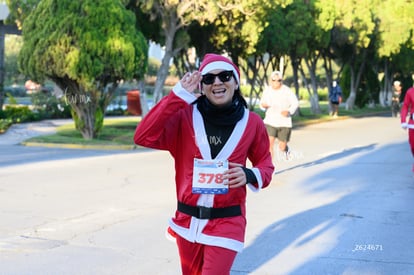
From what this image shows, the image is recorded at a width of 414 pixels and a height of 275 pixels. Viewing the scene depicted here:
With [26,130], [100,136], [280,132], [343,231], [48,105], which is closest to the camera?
[343,231]

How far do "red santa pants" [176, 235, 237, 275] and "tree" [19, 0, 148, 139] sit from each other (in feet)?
48.7

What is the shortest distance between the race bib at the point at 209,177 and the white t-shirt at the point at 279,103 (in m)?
8.36

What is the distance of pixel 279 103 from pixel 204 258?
8.52 m

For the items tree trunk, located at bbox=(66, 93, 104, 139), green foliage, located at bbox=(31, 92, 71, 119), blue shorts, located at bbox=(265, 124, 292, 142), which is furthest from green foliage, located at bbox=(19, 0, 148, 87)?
green foliage, located at bbox=(31, 92, 71, 119)

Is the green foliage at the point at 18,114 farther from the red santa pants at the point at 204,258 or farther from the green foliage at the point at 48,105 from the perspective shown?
the red santa pants at the point at 204,258

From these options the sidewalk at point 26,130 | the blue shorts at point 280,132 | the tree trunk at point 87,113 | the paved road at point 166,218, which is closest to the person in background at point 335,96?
the sidewalk at point 26,130

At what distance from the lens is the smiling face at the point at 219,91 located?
373 cm

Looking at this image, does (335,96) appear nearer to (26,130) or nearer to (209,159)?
(26,130)

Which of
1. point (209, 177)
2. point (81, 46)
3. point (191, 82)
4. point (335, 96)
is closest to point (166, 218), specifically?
point (209, 177)

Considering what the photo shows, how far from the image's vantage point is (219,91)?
12.2ft

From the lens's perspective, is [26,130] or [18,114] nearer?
[26,130]

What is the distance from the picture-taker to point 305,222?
818cm

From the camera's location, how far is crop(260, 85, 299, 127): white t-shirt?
39.4 ft

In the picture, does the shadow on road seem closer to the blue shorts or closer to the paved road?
the paved road
